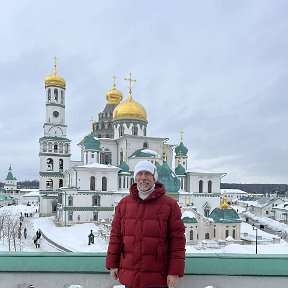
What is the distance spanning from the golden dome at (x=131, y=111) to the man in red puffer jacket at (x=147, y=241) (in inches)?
1296

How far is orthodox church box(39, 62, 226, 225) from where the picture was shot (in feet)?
98.3

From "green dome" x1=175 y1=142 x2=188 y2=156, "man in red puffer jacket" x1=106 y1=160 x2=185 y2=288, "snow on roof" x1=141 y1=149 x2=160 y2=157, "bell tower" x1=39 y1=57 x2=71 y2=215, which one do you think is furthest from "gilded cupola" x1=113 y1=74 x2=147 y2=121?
"man in red puffer jacket" x1=106 y1=160 x2=185 y2=288

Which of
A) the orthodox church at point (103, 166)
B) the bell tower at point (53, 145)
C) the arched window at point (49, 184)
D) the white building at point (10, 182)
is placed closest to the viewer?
the orthodox church at point (103, 166)

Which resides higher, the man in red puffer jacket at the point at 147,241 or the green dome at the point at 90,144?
the green dome at the point at 90,144

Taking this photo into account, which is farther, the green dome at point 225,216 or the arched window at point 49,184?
the arched window at point 49,184

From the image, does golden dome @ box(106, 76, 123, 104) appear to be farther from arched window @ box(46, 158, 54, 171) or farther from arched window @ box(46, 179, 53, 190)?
arched window @ box(46, 179, 53, 190)

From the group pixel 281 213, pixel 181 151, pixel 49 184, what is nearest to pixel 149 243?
pixel 181 151

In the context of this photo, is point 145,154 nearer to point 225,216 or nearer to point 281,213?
point 225,216

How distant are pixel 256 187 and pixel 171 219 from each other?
539 feet

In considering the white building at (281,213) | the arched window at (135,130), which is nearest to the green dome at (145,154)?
the arched window at (135,130)

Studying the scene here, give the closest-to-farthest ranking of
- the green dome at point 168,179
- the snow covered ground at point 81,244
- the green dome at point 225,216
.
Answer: the snow covered ground at point 81,244 < the green dome at point 225,216 < the green dome at point 168,179

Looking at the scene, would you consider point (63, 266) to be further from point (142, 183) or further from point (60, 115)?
point (60, 115)

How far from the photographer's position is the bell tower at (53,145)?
36.2 m

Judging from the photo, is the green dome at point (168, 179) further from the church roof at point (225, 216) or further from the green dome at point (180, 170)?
the green dome at point (180, 170)
